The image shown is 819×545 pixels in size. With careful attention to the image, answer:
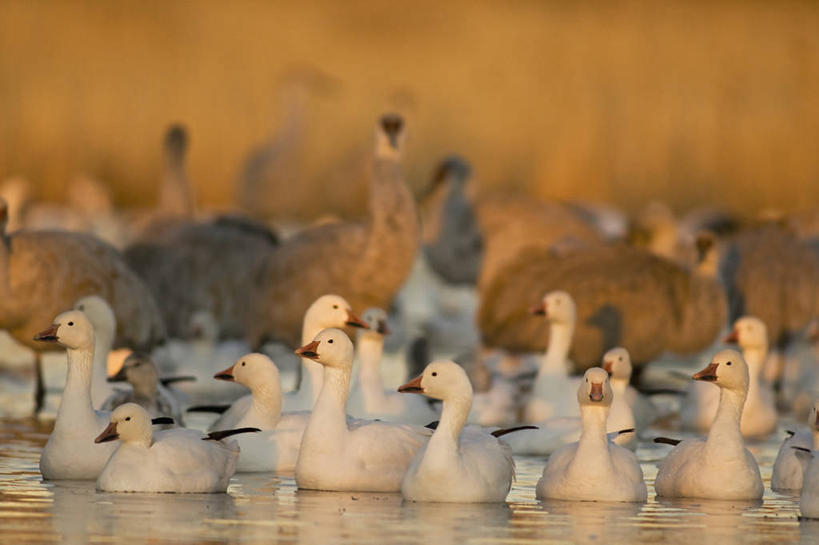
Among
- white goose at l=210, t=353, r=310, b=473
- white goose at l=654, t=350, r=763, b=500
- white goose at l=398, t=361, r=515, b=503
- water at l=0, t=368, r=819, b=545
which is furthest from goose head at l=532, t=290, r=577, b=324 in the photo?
white goose at l=398, t=361, r=515, b=503

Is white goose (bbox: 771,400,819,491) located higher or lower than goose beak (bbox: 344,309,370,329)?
lower

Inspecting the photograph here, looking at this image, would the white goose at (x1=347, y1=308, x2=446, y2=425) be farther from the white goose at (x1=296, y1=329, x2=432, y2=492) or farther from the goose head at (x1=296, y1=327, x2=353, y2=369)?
the white goose at (x1=296, y1=329, x2=432, y2=492)

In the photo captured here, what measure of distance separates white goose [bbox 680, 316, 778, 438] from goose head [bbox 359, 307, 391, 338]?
235 centimetres

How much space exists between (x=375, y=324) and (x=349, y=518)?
169 inches

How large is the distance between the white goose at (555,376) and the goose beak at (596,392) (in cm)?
339

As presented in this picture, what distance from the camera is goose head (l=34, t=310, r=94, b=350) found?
10391 mm

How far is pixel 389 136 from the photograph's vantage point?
15758 mm

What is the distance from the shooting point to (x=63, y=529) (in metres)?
7.65

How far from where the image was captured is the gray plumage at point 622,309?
612 inches

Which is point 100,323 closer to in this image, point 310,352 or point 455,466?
point 310,352

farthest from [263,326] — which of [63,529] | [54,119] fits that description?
[54,119]

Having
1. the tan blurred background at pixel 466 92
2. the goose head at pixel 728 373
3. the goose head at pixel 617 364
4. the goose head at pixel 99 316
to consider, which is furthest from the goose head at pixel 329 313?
the tan blurred background at pixel 466 92

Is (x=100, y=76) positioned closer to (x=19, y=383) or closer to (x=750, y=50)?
(x=750, y=50)

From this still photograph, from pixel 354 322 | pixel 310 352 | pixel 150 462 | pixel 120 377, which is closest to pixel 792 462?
pixel 310 352
